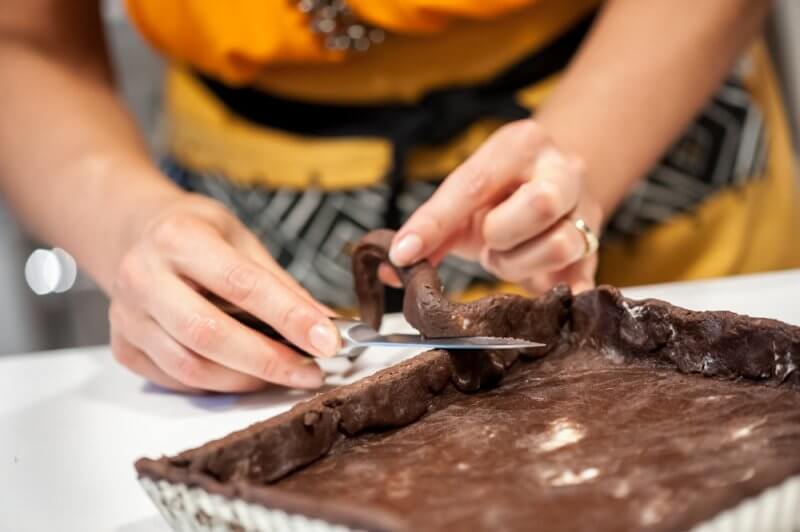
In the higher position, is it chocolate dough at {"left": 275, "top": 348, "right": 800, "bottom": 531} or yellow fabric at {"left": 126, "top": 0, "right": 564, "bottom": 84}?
yellow fabric at {"left": 126, "top": 0, "right": 564, "bottom": 84}

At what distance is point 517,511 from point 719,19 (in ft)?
2.27

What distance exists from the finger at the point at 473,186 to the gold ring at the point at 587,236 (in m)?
0.06

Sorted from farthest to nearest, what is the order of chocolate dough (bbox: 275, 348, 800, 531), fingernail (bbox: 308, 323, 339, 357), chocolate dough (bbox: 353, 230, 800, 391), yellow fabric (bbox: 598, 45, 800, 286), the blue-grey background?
the blue-grey background → yellow fabric (bbox: 598, 45, 800, 286) → fingernail (bbox: 308, 323, 339, 357) → chocolate dough (bbox: 353, 230, 800, 391) → chocolate dough (bbox: 275, 348, 800, 531)

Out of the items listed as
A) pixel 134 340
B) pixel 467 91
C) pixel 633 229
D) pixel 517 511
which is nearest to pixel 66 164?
pixel 134 340

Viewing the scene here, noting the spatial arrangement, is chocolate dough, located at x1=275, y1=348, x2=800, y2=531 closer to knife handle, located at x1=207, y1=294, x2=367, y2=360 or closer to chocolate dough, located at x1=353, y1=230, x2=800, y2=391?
chocolate dough, located at x1=353, y1=230, x2=800, y2=391

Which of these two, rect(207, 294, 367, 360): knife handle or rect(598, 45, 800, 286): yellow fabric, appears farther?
rect(598, 45, 800, 286): yellow fabric

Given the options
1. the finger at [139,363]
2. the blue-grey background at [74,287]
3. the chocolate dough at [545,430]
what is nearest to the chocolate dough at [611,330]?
the chocolate dough at [545,430]

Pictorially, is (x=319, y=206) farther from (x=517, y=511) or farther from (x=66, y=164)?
(x=517, y=511)

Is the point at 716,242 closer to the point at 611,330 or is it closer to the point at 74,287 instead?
the point at 611,330

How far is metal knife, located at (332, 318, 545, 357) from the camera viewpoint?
2.01ft

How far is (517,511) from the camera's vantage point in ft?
1.41

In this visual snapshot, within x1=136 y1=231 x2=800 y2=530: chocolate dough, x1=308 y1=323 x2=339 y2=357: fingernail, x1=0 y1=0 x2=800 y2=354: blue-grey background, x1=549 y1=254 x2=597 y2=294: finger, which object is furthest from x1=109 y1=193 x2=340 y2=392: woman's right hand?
x1=0 y1=0 x2=800 y2=354: blue-grey background

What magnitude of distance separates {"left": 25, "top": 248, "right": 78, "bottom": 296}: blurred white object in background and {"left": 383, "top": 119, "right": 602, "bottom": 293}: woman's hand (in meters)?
0.97

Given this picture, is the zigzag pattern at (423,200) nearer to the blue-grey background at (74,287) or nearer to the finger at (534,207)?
the finger at (534,207)
